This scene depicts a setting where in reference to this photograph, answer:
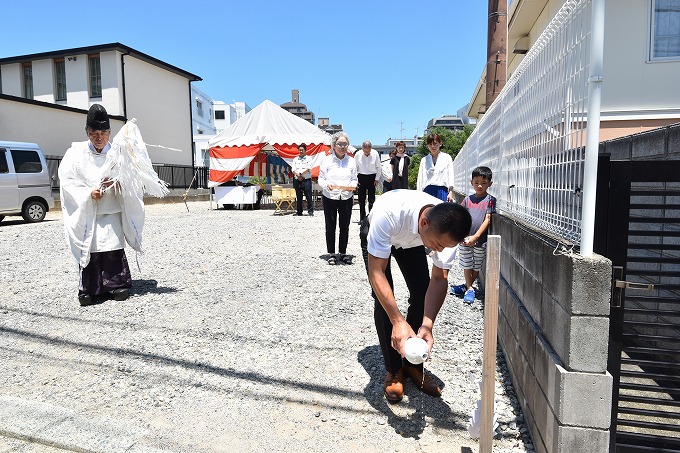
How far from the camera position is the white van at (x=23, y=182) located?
1140 cm

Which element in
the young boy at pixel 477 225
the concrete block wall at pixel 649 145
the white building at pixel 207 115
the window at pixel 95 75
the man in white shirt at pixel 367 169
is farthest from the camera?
the white building at pixel 207 115

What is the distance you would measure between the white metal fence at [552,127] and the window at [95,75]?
22398 mm

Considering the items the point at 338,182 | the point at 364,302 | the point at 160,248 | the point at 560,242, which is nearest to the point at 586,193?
the point at 560,242

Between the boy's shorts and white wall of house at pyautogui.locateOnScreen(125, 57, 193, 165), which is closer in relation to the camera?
the boy's shorts

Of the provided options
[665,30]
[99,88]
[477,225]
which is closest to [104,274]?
[477,225]

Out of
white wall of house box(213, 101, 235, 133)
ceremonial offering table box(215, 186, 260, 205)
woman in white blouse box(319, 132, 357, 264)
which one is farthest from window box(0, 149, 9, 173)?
white wall of house box(213, 101, 235, 133)

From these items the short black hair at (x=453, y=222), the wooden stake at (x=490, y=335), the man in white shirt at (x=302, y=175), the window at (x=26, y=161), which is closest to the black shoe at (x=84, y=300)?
the short black hair at (x=453, y=222)

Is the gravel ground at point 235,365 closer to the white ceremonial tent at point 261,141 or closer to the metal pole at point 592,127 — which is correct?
the metal pole at point 592,127

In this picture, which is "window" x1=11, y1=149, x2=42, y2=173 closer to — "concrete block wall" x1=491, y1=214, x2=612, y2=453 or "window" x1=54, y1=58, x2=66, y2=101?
"window" x1=54, y1=58, x2=66, y2=101

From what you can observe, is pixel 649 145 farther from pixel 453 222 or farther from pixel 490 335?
pixel 490 335

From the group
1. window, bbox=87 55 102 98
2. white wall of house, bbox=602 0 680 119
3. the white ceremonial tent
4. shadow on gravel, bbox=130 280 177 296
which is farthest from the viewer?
window, bbox=87 55 102 98

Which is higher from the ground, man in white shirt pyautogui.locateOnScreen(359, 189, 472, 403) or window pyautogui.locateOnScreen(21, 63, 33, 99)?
window pyautogui.locateOnScreen(21, 63, 33, 99)

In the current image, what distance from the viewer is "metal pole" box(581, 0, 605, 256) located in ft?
6.07

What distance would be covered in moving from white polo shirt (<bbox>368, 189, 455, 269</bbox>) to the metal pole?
0.76m
